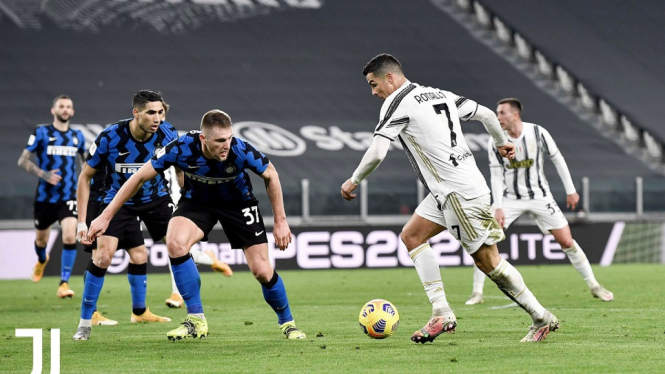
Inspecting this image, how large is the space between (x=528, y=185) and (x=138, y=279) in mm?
4245

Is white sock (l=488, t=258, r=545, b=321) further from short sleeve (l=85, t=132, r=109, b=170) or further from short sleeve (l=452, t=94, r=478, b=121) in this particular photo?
short sleeve (l=85, t=132, r=109, b=170)

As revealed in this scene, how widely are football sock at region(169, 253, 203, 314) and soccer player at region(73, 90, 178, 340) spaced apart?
713 mm

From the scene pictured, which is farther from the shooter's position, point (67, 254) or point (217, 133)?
point (67, 254)

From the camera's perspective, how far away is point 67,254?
11.9m

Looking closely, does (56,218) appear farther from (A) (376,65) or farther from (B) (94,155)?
(A) (376,65)

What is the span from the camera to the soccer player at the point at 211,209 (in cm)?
659

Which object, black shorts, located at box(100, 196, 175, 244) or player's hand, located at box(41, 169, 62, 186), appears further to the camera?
player's hand, located at box(41, 169, 62, 186)

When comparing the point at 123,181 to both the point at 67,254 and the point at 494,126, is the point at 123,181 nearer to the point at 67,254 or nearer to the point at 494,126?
the point at 494,126

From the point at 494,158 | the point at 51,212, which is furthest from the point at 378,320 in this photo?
the point at 51,212

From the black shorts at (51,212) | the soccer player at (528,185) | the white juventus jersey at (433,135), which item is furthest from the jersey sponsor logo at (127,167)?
the black shorts at (51,212)

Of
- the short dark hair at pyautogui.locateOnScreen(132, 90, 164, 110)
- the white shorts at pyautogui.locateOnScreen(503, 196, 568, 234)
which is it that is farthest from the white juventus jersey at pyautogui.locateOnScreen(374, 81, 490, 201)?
the white shorts at pyautogui.locateOnScreen(503, 196, 568, 234)

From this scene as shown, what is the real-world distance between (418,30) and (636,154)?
19.3 ft

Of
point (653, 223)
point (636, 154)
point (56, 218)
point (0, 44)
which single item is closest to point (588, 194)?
point (653, 223)

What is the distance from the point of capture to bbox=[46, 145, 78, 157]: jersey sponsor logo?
12562 millimetres
